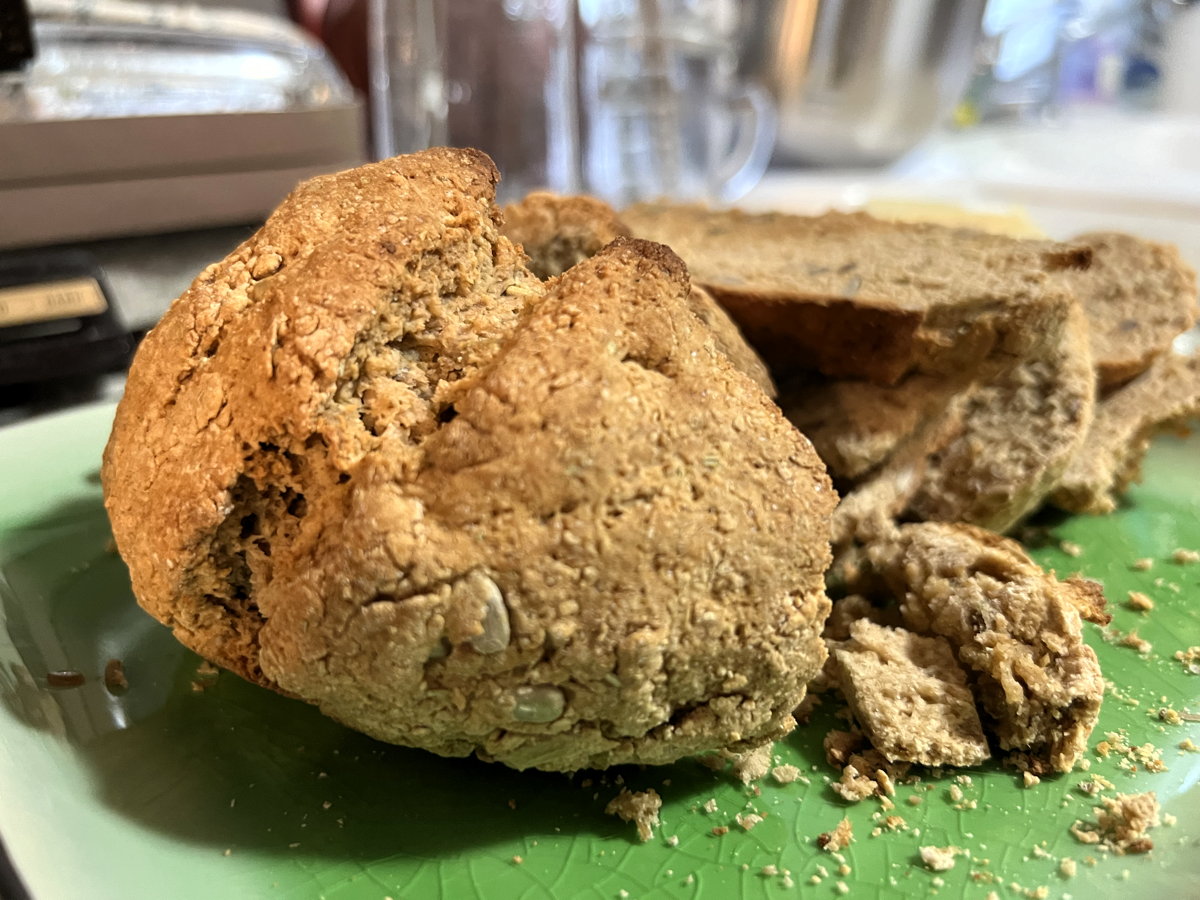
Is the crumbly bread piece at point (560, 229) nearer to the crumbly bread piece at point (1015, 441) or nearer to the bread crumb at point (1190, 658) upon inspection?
the crumbly bread piece at point (1015, 441)

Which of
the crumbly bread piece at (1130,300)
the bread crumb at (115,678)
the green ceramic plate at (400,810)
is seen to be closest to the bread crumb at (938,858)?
the green ceramic plate at (400,810)

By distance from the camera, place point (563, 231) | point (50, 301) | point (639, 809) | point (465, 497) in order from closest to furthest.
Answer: point (465, 497) < point (639, 809) < point (563, 231) < point (50, 301)

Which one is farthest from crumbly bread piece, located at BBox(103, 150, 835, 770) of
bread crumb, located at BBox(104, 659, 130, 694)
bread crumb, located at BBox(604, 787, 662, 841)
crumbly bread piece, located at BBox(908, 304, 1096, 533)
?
crumbly bread piece, located at BBox(908, 304, 1096, 533)

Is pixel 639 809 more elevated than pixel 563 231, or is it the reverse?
pixel 563 231

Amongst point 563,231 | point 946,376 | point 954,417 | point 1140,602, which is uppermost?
point 563,231

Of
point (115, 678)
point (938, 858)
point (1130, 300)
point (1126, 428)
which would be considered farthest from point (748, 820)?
point (1130, 300)

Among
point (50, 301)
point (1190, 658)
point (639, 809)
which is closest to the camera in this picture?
point (639, 809)

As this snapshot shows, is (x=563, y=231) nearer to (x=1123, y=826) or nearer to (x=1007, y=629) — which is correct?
(x=1007, y=629)

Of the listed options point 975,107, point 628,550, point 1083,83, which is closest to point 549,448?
point 628,550
